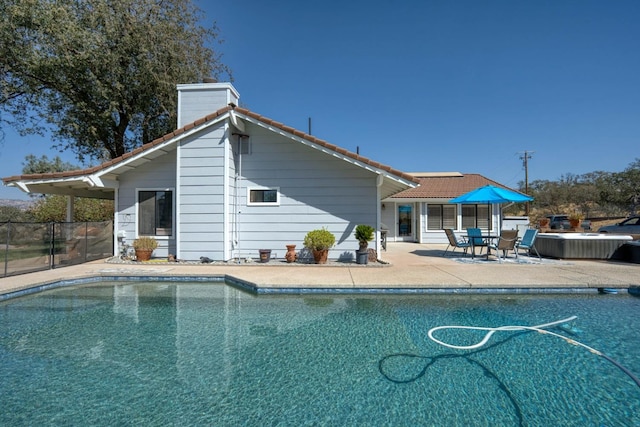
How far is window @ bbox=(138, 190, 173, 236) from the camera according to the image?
10.3 meters

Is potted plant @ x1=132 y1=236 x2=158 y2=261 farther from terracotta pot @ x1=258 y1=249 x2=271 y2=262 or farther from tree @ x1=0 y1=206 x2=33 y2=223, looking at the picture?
tree @ x1=0 y1=206 x2=33 y2=223

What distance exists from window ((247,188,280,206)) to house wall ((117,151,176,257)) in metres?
2.58

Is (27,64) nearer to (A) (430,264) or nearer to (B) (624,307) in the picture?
(A) (430,264)

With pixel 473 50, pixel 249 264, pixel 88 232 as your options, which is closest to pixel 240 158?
pixel 249 264

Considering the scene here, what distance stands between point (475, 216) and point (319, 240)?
11.7 metres

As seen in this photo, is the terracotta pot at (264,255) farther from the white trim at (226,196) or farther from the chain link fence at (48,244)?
the chain link fence at (48,244)

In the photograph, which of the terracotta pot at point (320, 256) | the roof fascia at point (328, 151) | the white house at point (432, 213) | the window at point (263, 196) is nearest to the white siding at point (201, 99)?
the roof fascia at point (328, 151)

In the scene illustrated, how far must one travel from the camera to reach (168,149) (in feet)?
32.6

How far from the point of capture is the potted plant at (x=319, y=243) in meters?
9.11

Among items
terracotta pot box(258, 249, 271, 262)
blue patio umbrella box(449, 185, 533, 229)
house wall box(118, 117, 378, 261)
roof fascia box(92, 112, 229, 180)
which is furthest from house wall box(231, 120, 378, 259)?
blue patio umbrella box(449, 185, 533, 229)

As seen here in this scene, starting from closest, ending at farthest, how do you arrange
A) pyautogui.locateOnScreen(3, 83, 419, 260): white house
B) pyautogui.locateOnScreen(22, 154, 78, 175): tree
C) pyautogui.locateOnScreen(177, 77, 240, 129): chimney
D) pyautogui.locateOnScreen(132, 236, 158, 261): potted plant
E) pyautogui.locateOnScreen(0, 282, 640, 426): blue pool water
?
pyautogui.locateOnScreen(0, 282, 640, 426): blue pool water
pyautogui.locateOnScreen(3, 83, 419, 260): white house
pyautogui.locateOnScreen(132, 236, 158, 261): potted plant
pyautogui.locateOnScreen(177, 77, 240, 129): chimney
pyautogui.locateOnScreen(22, 154, 78, 175): tree

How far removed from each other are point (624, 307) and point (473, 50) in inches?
443

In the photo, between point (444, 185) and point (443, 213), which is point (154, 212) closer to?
point (443, 213)

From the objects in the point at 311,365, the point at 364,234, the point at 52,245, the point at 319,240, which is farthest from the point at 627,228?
the point at 52,245
